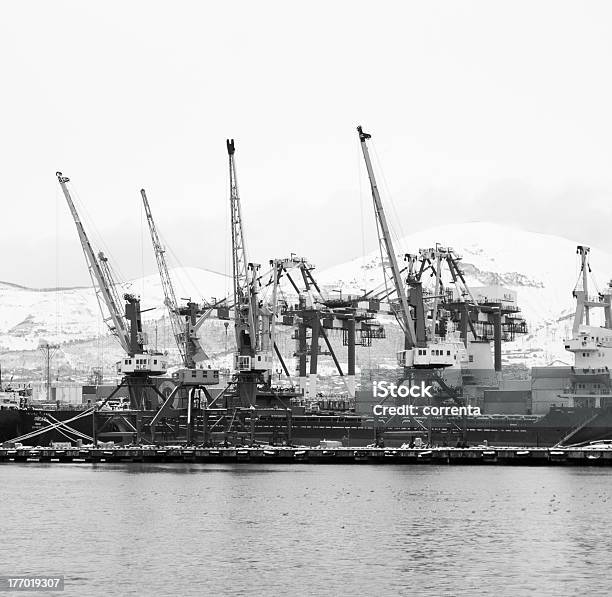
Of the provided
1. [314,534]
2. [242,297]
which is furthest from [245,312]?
[314,534]

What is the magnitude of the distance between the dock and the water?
14.4m

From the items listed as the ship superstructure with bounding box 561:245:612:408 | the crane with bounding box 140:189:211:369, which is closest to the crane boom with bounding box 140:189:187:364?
the crane with bounding box 140:189:211:369

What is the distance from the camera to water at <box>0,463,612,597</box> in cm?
5572

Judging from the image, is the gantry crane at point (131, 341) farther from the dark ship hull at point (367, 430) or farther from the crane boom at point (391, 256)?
the crane boom at point (391, 256)

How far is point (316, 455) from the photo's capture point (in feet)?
443

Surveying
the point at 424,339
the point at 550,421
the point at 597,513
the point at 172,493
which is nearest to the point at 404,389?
the point at 424,339

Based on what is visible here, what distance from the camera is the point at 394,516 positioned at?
7950 centimetres

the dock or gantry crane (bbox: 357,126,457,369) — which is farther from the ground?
gantry crane (bbox: 357,126,457,369)

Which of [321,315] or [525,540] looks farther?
[321,315]

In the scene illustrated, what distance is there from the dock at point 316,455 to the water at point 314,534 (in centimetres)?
1438

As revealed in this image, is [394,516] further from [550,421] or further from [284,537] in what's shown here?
[550,421]

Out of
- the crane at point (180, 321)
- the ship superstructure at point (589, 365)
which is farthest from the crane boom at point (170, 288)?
the ship superstructure at point (589, 365)

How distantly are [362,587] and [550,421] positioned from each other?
99817mm

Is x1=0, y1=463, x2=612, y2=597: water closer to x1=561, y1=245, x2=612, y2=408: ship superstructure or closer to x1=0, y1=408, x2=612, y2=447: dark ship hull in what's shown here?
x1=0, y1=408, x2=612, y2=447: dark ship hull
